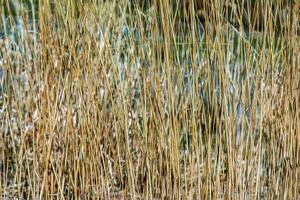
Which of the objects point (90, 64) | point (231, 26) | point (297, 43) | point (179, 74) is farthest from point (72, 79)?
Answer: point (297, 43)

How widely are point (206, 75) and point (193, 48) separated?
0.28ft

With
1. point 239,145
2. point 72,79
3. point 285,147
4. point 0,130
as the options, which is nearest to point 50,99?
point 72,79

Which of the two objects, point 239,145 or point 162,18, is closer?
point 162,18

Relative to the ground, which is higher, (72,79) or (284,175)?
(72,79)

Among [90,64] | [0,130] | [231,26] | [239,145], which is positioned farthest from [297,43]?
[0,130]

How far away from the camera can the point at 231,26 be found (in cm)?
129

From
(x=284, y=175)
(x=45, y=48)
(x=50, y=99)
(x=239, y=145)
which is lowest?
(x=284, y=175)

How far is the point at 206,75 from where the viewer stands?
124cm

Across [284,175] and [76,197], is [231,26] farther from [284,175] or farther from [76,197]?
[76,197]

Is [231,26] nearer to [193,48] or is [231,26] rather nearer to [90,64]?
[193,48]

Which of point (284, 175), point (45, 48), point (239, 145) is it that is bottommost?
point (284, 175)

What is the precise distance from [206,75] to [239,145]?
0.19 metres

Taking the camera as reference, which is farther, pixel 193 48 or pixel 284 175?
pixel 284 175

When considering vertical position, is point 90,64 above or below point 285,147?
above
